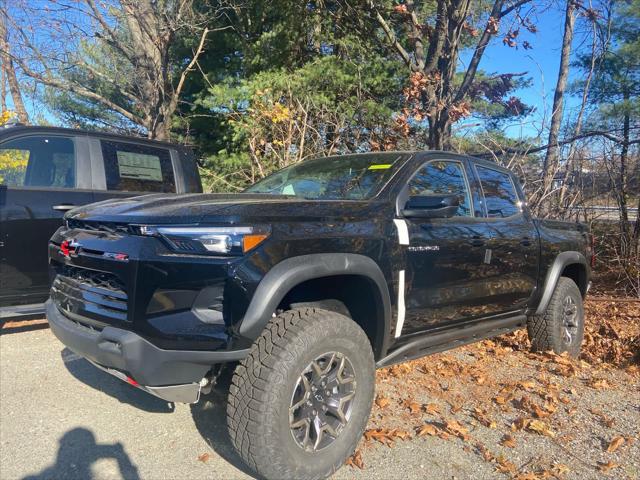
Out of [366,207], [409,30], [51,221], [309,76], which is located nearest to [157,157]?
[51,221]

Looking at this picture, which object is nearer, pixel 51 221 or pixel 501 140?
pixel 51 221

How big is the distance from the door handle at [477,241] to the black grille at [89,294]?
7.96 feet

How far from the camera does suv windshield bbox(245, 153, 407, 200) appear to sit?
11.0 ft

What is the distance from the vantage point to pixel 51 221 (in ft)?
15.1

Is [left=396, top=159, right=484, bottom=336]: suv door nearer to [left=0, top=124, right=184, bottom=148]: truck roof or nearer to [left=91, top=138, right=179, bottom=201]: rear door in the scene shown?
[left=91, top=138, right=179, bottom=201]: rear door

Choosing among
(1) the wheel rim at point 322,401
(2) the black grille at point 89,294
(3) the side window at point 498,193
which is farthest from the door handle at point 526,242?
(2) the black grille at point 89,294

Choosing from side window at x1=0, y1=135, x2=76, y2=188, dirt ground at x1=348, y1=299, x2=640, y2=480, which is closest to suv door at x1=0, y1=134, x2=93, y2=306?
side window at x1=0, y1=135, x2=76, y2=188

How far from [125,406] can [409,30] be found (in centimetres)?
830

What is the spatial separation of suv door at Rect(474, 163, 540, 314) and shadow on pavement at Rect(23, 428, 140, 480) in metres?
2.73

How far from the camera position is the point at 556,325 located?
468 cm

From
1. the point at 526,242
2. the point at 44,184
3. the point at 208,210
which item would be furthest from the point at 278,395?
Answer: the point at 44,184

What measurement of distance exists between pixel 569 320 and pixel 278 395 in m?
3.74

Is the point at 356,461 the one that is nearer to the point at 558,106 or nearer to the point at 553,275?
the point at 553,275

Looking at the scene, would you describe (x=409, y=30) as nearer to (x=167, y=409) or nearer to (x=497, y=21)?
(x=497, y=21)
